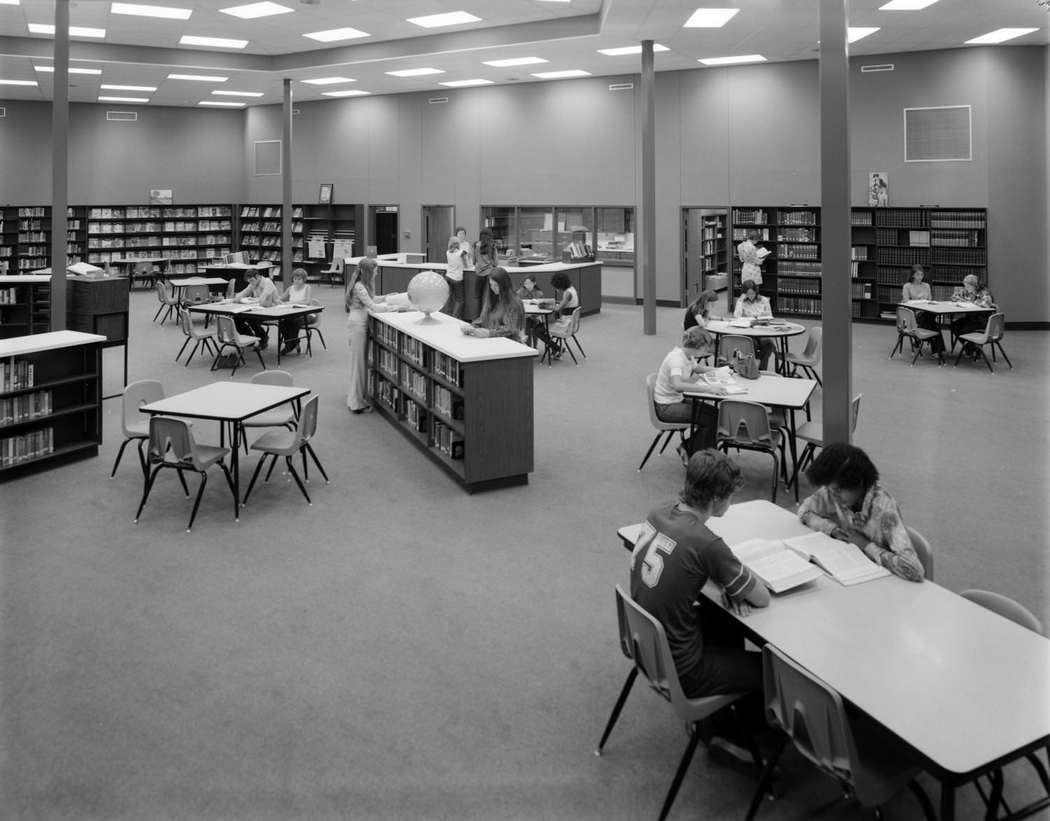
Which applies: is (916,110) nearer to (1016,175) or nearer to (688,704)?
(1016,175)

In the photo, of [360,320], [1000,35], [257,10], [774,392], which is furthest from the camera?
[1000,35]

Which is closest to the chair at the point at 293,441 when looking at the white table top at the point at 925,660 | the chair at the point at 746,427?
the chair at the point at 746,427

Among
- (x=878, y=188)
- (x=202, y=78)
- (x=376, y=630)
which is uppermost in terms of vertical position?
(x=202, y=78)

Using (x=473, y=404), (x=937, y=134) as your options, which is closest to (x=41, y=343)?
(x=473, y=404)

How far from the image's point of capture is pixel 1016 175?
14477mm

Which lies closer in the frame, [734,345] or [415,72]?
[734,345]

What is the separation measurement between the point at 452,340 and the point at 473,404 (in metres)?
0.84

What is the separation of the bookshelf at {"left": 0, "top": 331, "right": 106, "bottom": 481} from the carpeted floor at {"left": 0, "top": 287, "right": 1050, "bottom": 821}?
0.88ft

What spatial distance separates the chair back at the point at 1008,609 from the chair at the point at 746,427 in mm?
3070

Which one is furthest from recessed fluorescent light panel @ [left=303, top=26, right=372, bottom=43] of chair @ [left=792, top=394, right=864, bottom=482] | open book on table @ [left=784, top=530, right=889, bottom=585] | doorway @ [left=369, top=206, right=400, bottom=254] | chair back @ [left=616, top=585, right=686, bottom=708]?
chair back @ [left=616, top=585, right=686, bottom=708]

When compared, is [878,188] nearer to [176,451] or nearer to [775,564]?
[176,451]

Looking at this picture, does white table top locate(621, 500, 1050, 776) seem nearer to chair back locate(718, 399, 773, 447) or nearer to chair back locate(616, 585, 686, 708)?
chair back locate(616, 585, 686, 708)

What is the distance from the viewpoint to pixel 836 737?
251 centimetres

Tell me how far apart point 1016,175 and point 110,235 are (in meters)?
19.8
